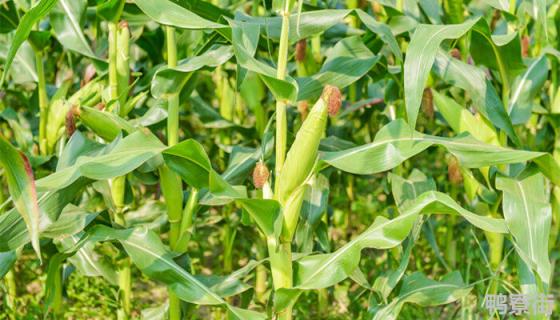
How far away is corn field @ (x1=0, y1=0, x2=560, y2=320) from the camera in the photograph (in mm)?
2248

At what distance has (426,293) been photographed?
262cm

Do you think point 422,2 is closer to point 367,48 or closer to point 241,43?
point 367,48

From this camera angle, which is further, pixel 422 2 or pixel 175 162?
pixel 422 2

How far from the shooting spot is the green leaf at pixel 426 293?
2.56m

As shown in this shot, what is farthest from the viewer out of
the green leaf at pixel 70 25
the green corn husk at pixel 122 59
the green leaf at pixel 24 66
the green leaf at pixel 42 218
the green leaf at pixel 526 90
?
the green leaf at pixel 24 66

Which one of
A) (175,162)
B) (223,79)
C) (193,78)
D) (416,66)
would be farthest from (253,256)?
(416,66)

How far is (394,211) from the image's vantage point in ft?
10.3

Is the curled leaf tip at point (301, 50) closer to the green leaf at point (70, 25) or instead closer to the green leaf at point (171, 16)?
the green leaf at point (70, 25)

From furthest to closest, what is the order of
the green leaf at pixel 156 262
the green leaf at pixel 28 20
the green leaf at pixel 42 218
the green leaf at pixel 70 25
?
the green leaf at pixel 70 25 < the green leaf at pixel 156 262 < the green leaf at pixel 42 218 < the green leaf at pixel 28 20

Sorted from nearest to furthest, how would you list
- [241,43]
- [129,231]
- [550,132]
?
[241,43] → [129,231] → [550,132]

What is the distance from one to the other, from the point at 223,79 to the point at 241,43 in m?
1.57

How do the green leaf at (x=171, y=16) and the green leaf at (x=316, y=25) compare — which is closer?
the green leaf at (x=171, y=16)

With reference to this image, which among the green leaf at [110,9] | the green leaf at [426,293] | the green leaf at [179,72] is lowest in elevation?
the green leaf at [426,293]

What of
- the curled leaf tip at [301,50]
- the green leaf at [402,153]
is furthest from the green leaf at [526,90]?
the curled leaf tip at [301,50]
